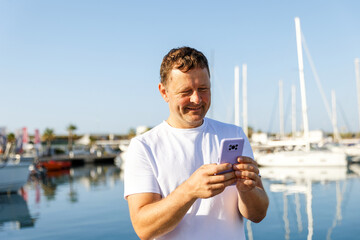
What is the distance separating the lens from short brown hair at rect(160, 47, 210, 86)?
5.18 feet

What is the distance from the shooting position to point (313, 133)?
39.9 metres

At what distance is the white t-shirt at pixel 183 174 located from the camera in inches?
63.0

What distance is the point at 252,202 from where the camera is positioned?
1628 mm

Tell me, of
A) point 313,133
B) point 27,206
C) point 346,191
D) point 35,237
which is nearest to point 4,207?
point 27,206

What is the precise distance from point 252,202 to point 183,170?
349 millimetres

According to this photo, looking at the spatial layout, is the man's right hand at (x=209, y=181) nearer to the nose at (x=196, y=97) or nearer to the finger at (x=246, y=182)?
the finger at (x=246, y=182)

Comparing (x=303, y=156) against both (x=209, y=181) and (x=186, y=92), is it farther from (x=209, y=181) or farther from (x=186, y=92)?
(x=209, y=181)

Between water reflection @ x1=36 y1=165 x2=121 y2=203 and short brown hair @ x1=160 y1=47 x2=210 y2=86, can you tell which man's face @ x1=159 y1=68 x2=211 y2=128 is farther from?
water reflection @ x1=36 y1=165 x2=121 y2=203

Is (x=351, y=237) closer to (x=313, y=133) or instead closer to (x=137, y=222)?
(x=137, y=222)

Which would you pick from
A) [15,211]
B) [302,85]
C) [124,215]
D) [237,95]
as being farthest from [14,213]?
[237,95]

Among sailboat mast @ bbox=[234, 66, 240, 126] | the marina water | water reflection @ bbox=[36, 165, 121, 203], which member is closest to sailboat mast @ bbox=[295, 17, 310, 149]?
sailboat mast @ bbox=[234, 66, 240, 126]

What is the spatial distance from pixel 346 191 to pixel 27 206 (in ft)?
39.1

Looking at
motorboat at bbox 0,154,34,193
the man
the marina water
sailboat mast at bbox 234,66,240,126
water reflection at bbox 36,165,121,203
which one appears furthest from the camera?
sailboat mast at bbox 234,66,240,126

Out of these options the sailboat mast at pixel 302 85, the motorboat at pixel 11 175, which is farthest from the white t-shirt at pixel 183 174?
the sailboat mast at pixel 302 85
